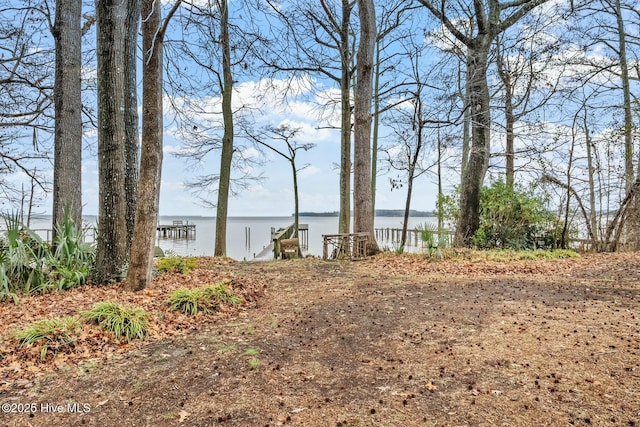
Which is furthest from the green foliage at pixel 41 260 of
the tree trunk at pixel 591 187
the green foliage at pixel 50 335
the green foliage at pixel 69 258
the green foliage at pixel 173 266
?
the tree trunk at pixel 591 187

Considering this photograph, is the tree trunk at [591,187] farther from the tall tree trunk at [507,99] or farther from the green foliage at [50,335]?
the green foliage at [50,335]

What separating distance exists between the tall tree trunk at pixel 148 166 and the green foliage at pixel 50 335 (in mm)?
1249

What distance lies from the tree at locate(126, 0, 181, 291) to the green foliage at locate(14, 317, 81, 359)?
1249 millimetres

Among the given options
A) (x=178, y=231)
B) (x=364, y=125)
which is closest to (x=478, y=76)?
(x=364, y=125)

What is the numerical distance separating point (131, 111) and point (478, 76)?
735 cm

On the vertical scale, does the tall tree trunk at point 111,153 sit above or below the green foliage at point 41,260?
above

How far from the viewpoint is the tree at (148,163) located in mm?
4316

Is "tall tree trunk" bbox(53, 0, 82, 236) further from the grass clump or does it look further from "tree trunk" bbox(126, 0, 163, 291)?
the grass clump

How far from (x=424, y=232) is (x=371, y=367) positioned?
5.09 m

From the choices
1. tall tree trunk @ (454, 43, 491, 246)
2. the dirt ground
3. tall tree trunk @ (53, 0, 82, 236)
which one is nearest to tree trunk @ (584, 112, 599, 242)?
tall tree trunk @ (454, 43, 491, 246)

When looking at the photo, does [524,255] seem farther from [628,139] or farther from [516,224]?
[628,139]

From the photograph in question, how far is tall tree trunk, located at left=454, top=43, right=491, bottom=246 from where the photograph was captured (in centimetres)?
859

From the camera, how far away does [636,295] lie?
14.6 feet

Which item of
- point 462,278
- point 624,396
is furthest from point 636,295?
point 624,396
